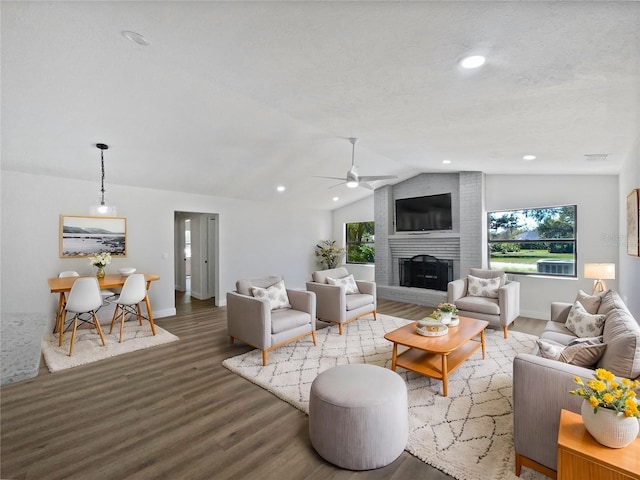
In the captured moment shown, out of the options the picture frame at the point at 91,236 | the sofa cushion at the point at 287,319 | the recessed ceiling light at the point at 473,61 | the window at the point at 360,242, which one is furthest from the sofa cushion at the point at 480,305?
the picture frame at the point at 91,236

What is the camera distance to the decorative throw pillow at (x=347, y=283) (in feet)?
15.7

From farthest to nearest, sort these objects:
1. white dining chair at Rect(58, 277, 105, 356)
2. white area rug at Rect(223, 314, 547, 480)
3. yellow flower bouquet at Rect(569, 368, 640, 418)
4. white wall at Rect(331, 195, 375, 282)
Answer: white wall at Rect(331, 195, 375, 282) < white dining chair at Rect(58, 277, 105, 356) < white area rug at Rect(223, 314, 547, 480) < yellow flower bouquet at Rect(569, 368, 640, 418)

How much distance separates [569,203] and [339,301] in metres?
3.99

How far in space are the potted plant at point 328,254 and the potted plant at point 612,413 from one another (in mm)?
6877

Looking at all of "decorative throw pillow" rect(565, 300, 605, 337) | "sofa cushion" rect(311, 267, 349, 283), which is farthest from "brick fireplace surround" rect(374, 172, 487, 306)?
"decorative throw pillow" rect(565, 300, 605, 337)

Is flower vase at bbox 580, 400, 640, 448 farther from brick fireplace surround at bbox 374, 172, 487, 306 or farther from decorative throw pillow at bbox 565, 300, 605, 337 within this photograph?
brick fireplace surround at bbox 374, 172, 487, 306

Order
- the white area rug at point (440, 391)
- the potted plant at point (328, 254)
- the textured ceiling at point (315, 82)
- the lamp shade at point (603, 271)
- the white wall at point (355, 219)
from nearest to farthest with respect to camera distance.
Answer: the textured ceiling at point (315, 82)
the white area rug at point (440, 391)
the lamp shade at point (603, 271)
the white wall at point (355, 219)
the potted plant at point (328, 254)

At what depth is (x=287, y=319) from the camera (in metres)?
3.60

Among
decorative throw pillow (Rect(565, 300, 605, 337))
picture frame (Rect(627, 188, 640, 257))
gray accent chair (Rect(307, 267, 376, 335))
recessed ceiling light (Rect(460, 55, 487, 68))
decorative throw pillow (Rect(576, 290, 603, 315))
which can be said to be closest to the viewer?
recessed ceiling light (Rect(460, 55, 487, 68))

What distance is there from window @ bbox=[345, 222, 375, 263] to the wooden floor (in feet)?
18.0

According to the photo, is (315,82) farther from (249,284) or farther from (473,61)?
(249,284)

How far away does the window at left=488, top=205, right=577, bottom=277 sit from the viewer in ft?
16.2

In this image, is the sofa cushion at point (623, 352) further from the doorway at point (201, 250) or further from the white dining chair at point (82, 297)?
the doorway at point (201, 250)

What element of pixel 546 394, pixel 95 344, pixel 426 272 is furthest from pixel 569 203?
pixel 95 344
